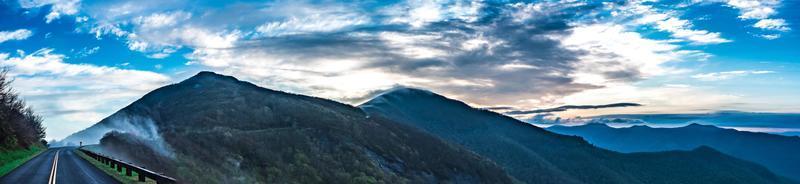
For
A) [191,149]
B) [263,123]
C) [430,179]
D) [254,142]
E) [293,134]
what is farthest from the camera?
[263,123]

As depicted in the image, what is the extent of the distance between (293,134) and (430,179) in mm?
46752

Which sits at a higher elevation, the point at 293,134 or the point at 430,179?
the point at 293,134

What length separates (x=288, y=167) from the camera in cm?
12238

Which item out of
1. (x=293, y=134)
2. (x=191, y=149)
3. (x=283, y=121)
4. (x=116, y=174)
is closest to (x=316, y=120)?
(x=283, y=121)

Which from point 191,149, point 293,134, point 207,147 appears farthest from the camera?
point 293,134

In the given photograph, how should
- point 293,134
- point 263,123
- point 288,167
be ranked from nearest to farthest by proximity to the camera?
point 288,167
point 293,134
point 263,123

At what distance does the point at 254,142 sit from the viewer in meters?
135

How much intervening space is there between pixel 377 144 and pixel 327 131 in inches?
709

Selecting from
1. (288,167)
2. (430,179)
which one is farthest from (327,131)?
(288,167)

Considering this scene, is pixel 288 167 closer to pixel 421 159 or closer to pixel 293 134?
pixel 293 134

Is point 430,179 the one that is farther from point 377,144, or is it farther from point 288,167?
point 288,167

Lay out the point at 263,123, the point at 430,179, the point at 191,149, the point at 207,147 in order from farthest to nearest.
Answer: the point at 263,123 → the point at 430,179 → the point at 207,147 → the point at 191,149

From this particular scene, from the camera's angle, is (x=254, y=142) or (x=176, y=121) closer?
(x=254, y=142)

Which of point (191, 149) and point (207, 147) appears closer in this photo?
point (191, 149)
